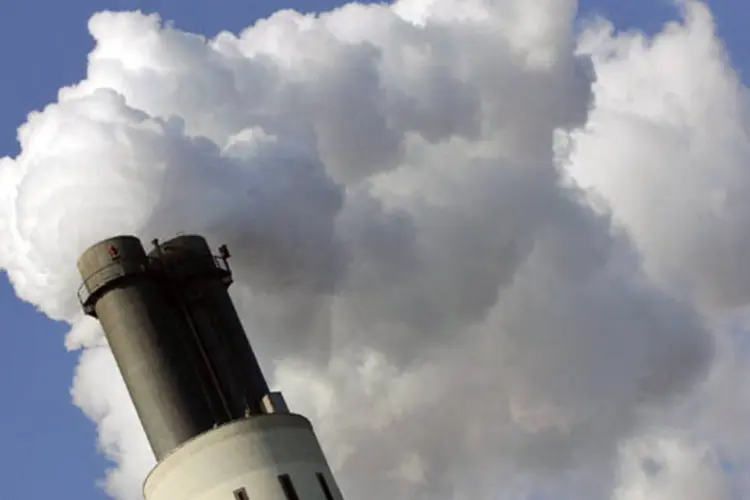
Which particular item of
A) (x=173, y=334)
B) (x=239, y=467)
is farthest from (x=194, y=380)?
(x=239, y=467)

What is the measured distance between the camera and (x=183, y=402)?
41438mm

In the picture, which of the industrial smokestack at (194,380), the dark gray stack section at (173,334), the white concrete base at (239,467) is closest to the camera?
the white concrete base at (239,467)

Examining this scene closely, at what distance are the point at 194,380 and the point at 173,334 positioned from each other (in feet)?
6.17

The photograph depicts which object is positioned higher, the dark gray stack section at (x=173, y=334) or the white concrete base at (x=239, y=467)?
the dark gray stack section at (x=173, y=334)

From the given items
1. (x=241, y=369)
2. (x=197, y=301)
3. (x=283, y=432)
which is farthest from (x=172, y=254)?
(x=283, y=432)

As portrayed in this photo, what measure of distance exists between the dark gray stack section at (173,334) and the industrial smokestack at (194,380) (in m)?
0.04

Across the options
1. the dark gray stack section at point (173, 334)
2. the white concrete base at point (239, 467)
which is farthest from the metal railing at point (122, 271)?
the white concrete base at point (239, 467)

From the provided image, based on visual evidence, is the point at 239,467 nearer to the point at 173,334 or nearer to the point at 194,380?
the point at 194,380

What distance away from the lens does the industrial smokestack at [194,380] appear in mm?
39125

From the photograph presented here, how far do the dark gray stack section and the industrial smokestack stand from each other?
0.12 ft

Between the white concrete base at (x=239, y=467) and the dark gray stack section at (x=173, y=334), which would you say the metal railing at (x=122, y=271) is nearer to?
the dark gray stack section at (x=173, y=334)

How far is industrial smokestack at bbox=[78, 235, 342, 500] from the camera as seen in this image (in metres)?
39.1

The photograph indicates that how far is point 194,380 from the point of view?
1661 inches

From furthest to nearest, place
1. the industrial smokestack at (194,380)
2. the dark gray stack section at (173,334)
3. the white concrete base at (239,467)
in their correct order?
the dark gray stack section at (173,334), the industrial smokestack at (194,380), the white concrete base at (239,467)
